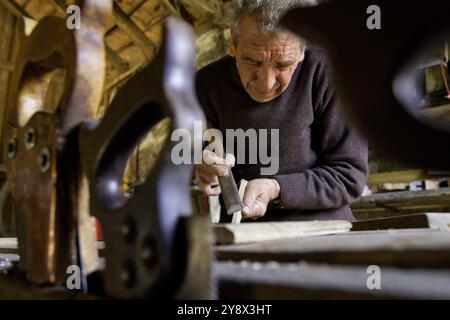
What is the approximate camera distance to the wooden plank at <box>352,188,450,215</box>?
11.9ft

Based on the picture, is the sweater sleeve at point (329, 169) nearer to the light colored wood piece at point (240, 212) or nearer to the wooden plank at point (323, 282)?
the light colored wood piece at point (240, 212)

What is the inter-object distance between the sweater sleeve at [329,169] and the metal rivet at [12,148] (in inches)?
48.1

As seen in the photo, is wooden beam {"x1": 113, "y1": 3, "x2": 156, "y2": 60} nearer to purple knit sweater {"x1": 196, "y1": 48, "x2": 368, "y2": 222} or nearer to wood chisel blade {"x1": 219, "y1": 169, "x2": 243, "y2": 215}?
purple knit sweater {"x1": 196, "y1": 48, "x2": 368, "y2": 222}

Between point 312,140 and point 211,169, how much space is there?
49 centimetres

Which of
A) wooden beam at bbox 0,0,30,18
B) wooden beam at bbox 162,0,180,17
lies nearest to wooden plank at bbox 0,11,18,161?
wooden beam at bbox 0,0,30,18

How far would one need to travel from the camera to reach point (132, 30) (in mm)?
4914

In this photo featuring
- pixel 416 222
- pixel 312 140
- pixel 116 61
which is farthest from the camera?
pixel 116 61

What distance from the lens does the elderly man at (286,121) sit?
1768 mm

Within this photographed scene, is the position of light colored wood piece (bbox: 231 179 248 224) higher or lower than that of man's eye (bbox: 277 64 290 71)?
lower

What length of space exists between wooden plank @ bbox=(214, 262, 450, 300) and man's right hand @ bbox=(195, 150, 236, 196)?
1.30 meters

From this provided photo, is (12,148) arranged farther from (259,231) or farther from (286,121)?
(286,121)

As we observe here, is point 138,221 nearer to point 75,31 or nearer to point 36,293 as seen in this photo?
point 36,293

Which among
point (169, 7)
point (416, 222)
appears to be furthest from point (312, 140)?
point (169, 7)

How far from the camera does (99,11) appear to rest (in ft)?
2.17
